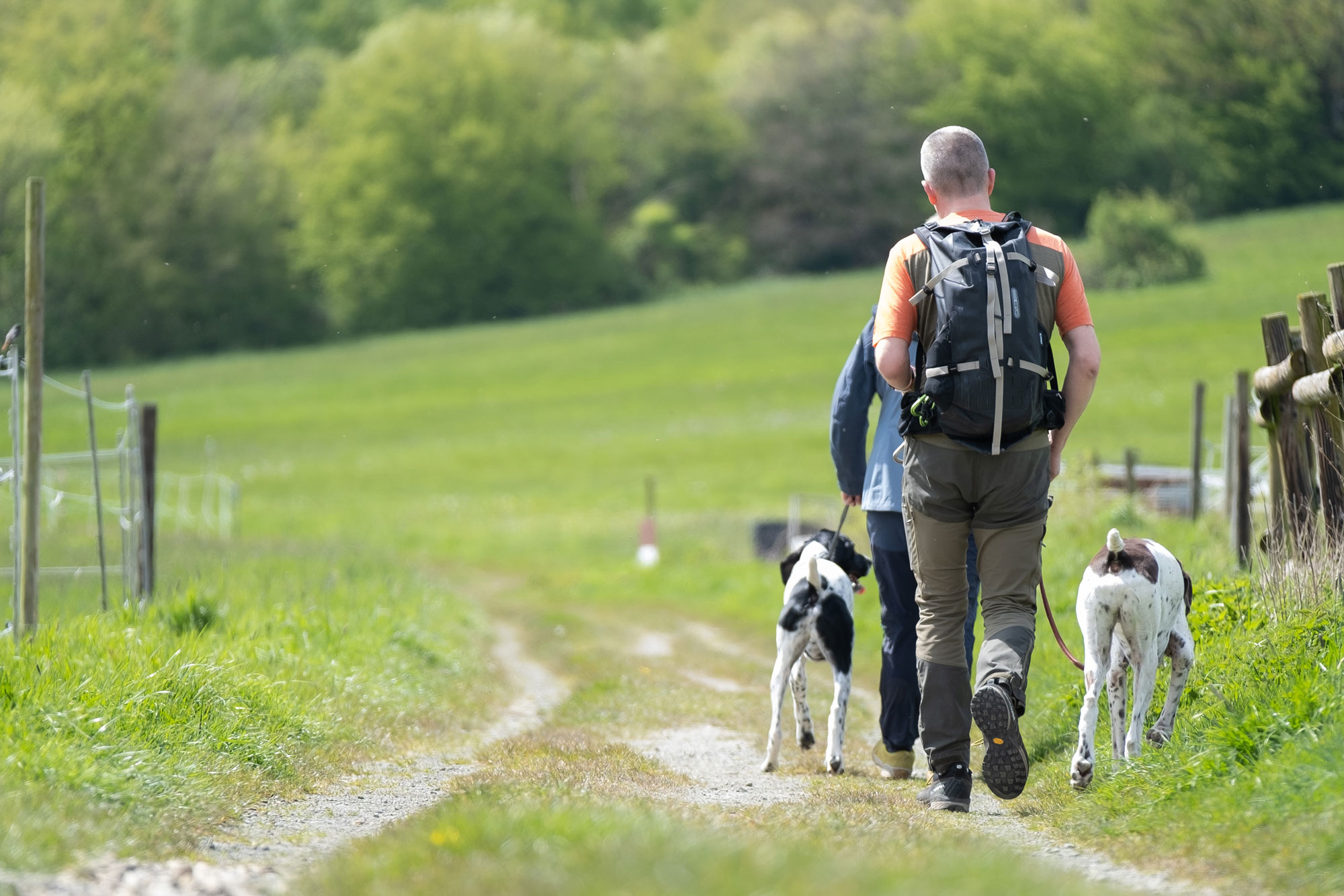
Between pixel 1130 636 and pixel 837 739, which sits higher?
pixel 1130 636

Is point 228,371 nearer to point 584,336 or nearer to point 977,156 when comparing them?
point 584,336

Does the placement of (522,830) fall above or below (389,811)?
above

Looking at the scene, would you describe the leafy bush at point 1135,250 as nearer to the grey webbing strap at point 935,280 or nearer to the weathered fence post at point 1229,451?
the weathered fence post at point 1229,451

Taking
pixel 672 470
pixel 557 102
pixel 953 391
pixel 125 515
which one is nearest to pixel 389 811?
pixel 953 391

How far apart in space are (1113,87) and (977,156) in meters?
60.1

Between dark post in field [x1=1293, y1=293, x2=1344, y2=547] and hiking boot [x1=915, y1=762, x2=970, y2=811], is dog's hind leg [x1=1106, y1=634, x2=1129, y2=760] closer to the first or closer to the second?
hiking boot [x1=915, y1=762, x2=970, y2=811]

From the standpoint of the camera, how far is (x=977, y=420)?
5.20m

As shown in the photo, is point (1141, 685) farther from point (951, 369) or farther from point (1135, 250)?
point (1135, 250)

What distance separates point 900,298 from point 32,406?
5.01 meters

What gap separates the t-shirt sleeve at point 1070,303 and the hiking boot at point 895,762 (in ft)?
7.30

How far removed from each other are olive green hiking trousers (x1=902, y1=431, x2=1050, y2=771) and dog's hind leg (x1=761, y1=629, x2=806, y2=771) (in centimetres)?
121

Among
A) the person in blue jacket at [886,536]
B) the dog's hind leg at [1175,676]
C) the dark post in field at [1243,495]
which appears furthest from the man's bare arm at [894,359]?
the dark post in field at [1243,495]

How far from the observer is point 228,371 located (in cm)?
5647

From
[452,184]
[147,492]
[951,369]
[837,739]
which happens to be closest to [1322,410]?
[951,369]
